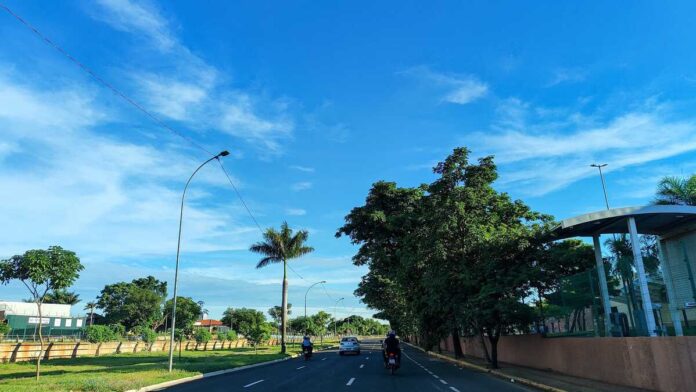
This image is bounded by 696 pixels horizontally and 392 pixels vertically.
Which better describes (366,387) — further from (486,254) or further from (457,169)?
(457,169)

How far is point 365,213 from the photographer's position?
41.5m

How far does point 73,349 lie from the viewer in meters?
40.2

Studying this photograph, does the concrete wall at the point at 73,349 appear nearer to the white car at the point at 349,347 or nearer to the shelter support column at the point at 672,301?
the white car at the point at 349,347

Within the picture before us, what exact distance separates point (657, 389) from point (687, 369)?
1.48m

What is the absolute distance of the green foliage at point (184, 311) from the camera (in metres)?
90.4

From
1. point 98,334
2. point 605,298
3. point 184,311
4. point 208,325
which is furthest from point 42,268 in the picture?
point 208,325

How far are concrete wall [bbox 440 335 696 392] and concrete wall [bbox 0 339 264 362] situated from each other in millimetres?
34570

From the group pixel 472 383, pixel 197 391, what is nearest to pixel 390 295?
pixel 472 383

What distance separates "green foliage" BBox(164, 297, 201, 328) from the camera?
297 ft

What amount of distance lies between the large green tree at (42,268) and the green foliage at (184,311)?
222 ft

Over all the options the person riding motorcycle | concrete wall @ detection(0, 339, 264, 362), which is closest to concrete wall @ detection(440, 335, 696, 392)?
the person riding motorcycle

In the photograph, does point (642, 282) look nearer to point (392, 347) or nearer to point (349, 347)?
point (392, 347)

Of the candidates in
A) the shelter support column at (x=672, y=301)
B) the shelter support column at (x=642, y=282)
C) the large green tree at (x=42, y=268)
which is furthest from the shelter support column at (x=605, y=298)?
the large green tree at (x=42, y=268)

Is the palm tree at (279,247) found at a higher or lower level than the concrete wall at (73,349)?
higher
